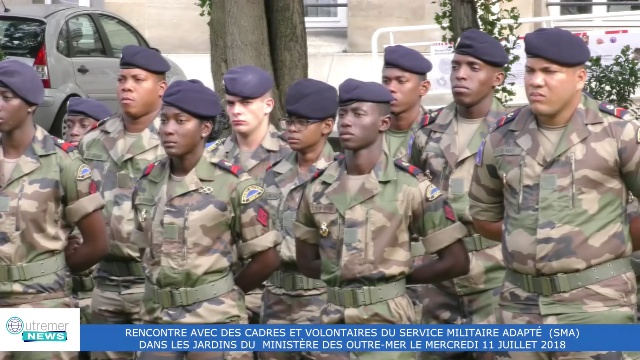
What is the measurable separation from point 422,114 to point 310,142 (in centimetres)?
121

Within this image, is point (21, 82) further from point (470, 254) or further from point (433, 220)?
point (470, 254)

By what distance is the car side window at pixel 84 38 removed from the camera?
53.4ft

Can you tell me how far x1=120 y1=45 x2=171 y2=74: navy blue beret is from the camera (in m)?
9.13

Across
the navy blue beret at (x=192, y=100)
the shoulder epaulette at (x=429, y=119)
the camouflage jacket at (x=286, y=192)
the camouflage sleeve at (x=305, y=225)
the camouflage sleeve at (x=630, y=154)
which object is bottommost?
the camouflage jacket at (x=286, y=192)

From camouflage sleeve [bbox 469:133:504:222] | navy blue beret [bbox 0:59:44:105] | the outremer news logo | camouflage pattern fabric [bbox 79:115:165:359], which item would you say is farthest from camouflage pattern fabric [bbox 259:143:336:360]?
navy blue beret [bbox 0:59:44:105]

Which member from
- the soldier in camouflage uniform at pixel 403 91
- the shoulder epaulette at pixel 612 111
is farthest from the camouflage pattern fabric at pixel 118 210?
the shoulder epaulette at pixel 612 111

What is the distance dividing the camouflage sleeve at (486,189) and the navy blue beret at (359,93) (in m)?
0.60

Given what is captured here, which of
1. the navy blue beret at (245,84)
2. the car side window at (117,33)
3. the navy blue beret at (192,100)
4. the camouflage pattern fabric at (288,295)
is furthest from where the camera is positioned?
the car side window at (117,33)

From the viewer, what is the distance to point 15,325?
299 inches

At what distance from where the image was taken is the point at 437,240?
7238mm

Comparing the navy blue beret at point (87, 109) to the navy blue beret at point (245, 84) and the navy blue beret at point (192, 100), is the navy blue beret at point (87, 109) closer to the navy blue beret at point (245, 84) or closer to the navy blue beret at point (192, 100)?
the navy blue beret at point (245, 84)

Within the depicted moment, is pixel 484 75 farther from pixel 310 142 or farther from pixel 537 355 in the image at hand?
pixel 537 355

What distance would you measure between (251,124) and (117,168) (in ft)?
2.99

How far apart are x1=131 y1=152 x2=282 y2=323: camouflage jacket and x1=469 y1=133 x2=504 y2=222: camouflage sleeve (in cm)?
106
